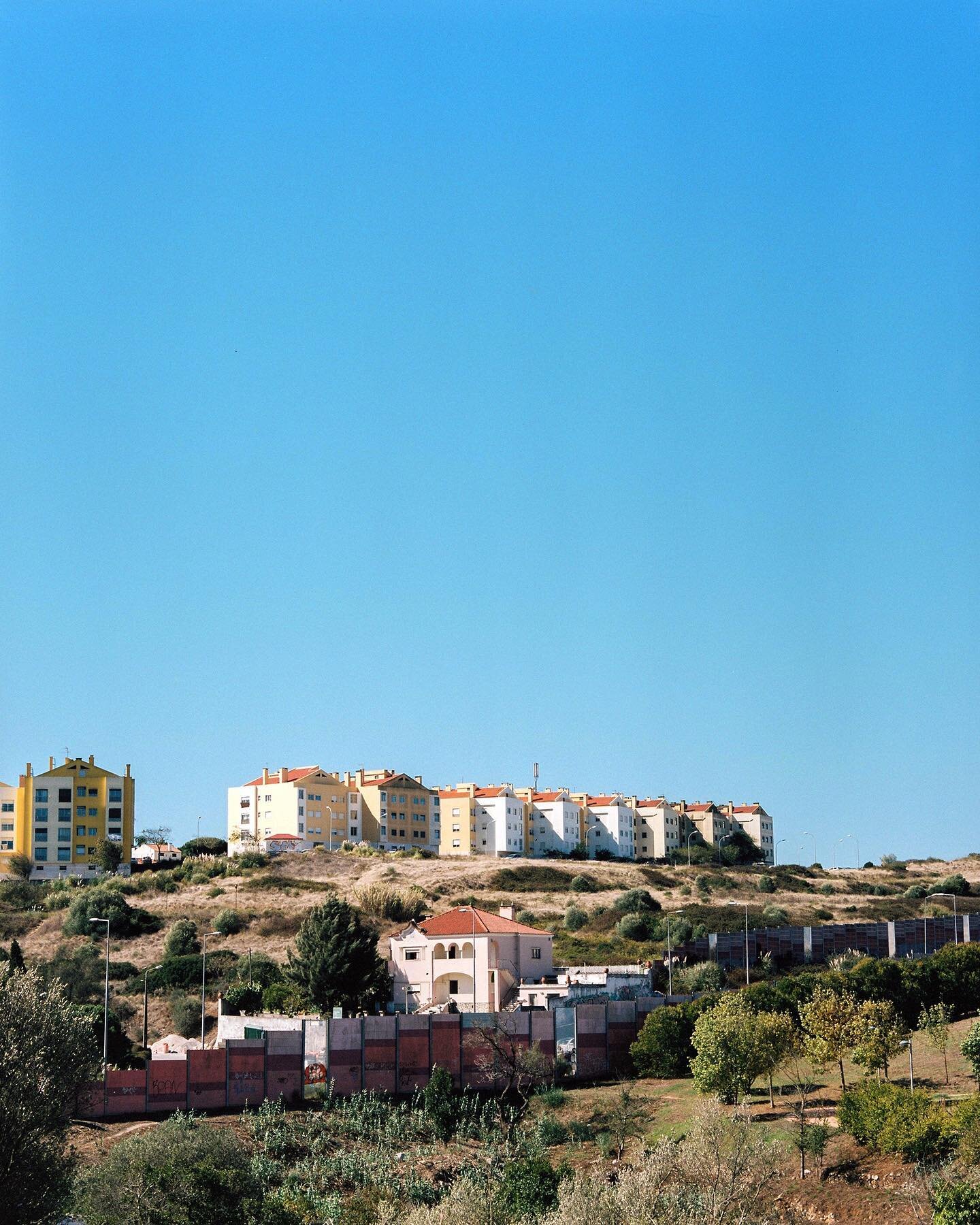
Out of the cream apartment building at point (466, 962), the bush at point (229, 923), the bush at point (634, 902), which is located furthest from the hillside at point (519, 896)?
the cream apartment building at point (466, 962)

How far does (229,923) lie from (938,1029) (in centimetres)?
5376

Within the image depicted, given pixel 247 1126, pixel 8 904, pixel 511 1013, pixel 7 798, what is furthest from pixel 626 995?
pixel 7 798

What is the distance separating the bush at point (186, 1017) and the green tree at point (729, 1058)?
3011 centimetres

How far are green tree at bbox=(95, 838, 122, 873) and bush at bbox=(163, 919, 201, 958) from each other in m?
27.8

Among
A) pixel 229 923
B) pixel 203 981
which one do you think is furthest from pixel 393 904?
pixel 203 981

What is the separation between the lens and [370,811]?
489ft

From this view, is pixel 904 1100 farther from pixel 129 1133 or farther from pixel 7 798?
pixel 7 798

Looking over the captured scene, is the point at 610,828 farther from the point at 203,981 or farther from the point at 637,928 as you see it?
the point at 203,981

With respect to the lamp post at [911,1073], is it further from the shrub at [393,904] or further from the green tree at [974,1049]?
the shrub at [393,904]

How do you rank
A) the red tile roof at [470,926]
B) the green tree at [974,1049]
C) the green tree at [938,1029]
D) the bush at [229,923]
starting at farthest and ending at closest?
the bush at [229,923] < the red tile roof at [470,926] < the green tree at [938,1029] < the green tree at [974,1049]

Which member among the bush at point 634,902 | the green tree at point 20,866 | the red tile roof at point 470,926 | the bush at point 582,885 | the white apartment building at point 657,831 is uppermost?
the white apartment building at point 657,831

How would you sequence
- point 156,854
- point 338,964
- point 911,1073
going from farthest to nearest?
point 156,854
point 338,964
point 911,1073

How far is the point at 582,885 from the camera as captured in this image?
394 feet

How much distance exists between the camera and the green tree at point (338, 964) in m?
75.2
